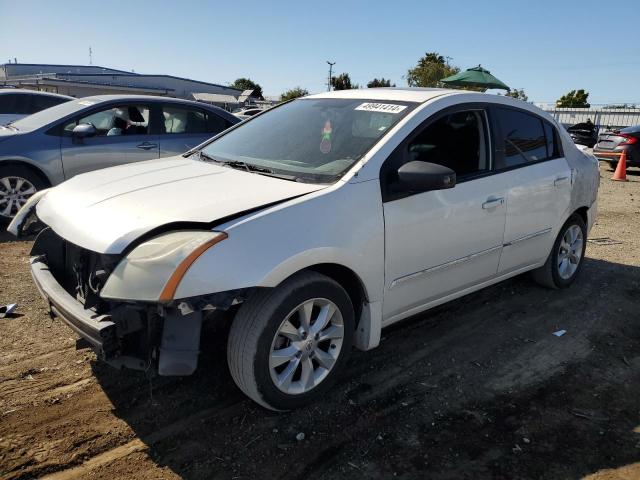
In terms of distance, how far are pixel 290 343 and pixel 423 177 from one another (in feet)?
3.87

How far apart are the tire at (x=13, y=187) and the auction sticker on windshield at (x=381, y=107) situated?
185 inches

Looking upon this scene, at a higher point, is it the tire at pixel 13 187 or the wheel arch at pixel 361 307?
the tire at pixel 13 187

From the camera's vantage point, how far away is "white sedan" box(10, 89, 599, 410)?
2.43m

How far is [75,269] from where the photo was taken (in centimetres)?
285

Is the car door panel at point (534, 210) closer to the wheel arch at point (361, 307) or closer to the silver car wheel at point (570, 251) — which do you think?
the silver car wheel at point (570, 251)

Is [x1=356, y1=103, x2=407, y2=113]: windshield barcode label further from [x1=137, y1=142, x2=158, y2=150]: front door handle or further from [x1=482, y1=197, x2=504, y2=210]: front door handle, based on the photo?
[x1=137, y1=142, x2=158, y2=150]: front door handle

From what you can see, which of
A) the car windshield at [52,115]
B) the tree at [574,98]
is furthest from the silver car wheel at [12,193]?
the tree at [574,98]

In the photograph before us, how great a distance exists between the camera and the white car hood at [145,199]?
8.27ft

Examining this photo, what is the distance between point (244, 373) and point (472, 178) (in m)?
2.06

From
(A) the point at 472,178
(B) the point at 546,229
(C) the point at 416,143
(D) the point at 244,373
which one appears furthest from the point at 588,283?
(D) the point at 244,373

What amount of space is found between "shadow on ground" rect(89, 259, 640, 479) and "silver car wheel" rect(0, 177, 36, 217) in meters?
3.97

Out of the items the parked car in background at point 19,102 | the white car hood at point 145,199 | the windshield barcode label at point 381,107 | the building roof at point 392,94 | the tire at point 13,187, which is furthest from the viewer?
the parked car in background at point 19,102

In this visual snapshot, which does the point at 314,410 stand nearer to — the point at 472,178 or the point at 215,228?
the point at 215,228

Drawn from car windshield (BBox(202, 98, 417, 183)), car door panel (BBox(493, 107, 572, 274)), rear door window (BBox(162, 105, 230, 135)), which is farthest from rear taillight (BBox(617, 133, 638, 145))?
car windshield (BBox(202, 98, 417, 183))
